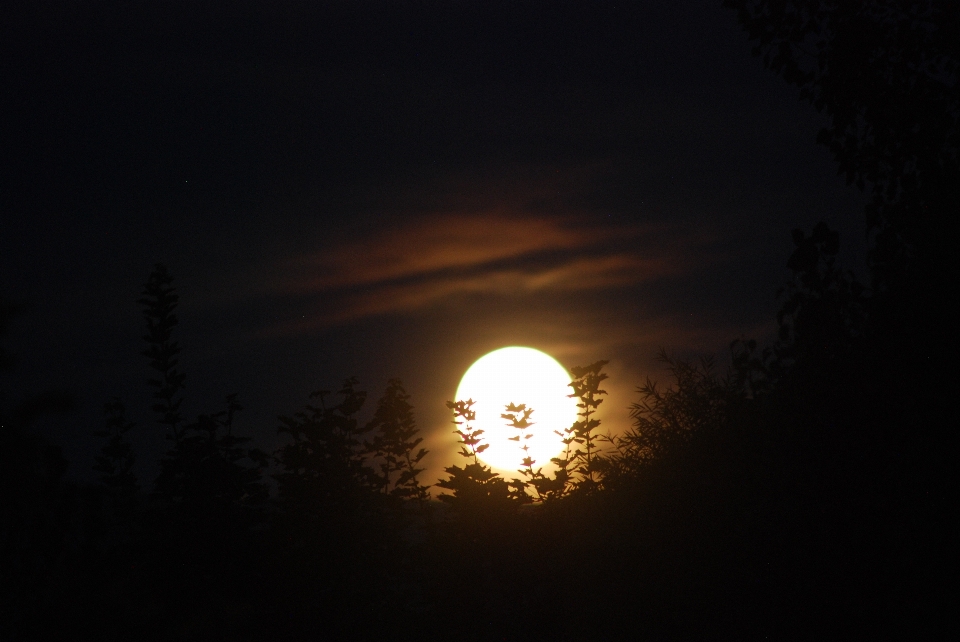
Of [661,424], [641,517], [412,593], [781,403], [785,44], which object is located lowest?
[412,593]

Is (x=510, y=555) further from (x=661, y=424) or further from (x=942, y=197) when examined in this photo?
(x=942, y=197)

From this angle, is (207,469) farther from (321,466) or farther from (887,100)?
(887,100)

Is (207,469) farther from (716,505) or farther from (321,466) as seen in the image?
(716,505)

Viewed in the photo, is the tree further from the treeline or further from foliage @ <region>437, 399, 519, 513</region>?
foliage @ <region>437, 399, 519, 513</region>

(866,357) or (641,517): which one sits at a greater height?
(866,357)

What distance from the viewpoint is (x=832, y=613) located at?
25.4 feet

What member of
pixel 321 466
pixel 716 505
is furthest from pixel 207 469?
pixel 716 505

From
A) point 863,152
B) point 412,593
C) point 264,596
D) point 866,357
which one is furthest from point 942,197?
point 264,596

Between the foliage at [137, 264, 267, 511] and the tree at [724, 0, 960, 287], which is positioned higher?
the tree at [724, 0, 960, 287]

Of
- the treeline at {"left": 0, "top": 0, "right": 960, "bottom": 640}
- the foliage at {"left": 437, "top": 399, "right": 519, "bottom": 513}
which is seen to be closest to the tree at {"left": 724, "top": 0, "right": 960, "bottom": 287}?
the treeline at {"left": 0, "top": 0, "right": 960, "bottom": 640}

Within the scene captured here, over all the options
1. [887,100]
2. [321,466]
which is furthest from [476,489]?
[887,100]

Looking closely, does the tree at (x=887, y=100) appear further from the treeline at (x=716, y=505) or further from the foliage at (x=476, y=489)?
the foliage at (x=476, y=489)

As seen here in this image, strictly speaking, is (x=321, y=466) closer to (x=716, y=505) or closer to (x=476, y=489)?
(x=476, y=489)

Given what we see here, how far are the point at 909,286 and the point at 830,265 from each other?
81cm
